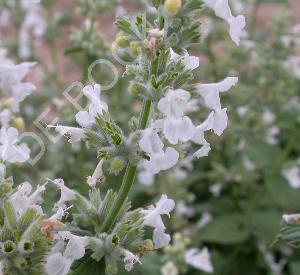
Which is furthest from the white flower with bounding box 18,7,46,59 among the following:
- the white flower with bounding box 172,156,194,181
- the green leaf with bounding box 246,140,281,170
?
the green leaf with bounding box 246,140,281,170

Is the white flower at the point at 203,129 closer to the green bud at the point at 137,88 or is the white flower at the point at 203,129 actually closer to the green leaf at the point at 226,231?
the green bud at the point at 137,88

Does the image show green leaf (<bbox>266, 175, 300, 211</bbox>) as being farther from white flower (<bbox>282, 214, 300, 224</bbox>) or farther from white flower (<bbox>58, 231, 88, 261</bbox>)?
white flower (<bbox>58, 231, 88, 261</bbox>)

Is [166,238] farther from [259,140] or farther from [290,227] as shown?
[259,140]

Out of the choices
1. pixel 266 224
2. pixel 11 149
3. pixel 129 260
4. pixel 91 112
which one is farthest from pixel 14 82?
pixel 266 224

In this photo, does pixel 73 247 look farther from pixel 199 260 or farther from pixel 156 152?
pixel 199 260

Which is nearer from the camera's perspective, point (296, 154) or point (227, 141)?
point (227, 141)

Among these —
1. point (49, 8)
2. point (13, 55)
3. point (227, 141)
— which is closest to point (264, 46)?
point (227, 141)

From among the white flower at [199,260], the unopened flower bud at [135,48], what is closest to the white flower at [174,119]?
the unopened flower bud at [135,48]
